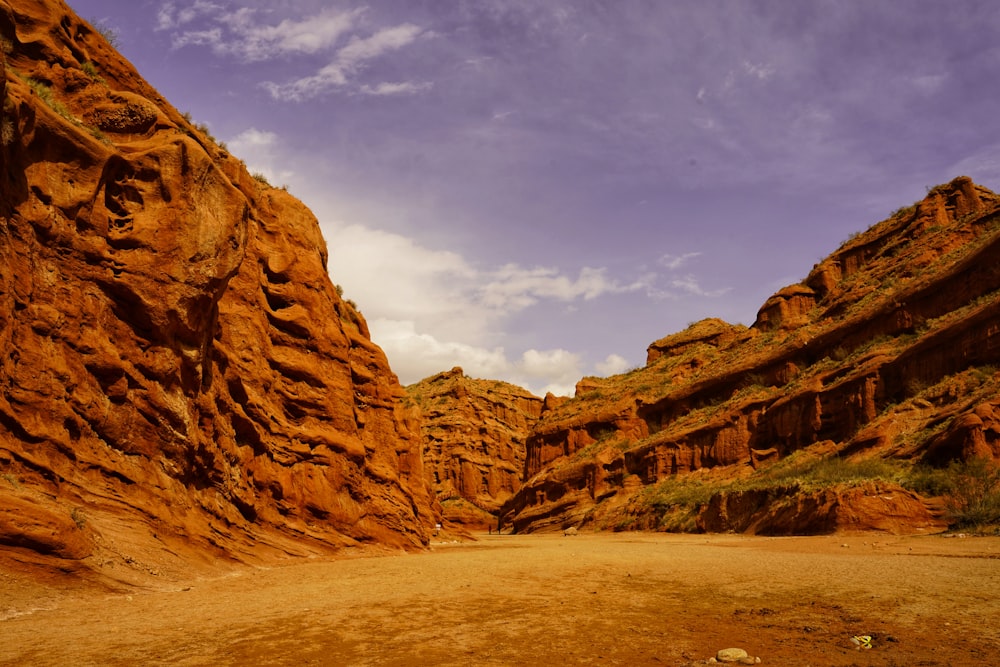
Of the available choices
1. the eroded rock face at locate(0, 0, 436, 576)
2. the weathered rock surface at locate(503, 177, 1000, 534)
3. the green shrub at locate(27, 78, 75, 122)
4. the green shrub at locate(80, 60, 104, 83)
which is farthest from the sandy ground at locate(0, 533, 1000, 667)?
the green shrub at locate(80, 60, 104, 83)

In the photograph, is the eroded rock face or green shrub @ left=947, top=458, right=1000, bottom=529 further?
green shrub @ left=947, top=458, right=1000, bottom=529

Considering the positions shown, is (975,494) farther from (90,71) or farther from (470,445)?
(470,445)

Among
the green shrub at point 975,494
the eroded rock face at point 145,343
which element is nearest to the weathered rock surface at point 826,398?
the green shrub at point 975,494

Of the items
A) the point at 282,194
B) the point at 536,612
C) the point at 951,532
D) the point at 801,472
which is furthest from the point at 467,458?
the point at 536,612

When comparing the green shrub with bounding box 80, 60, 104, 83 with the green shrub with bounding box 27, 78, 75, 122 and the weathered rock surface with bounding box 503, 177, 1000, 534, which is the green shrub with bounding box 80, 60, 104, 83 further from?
the weathered rock surface with bounding box 503, 177, 1000, 534

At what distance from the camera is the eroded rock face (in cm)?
1016

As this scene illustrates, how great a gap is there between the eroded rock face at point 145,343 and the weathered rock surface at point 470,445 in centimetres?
4614

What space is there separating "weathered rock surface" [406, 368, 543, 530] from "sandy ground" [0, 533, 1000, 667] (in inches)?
2129

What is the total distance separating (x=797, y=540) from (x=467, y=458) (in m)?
56.4

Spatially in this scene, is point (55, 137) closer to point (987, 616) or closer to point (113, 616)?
point (113, 616)

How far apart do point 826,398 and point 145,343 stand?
31.2 m

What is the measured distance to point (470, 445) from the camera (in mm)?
73812

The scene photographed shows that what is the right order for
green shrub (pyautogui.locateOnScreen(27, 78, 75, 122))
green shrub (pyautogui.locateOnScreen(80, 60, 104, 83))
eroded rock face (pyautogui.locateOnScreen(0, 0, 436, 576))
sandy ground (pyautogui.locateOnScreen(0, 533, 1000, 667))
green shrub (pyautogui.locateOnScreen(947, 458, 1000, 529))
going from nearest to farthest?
sandy ground (pyautogui.locateOnScreen(0, 533, 1000, 667)) → eroded rock face (pyautogui.locateOnScreen(0, 0, 436, 576)) → green shrub (pyautogui.locateOnScreen(27, 78, 75, 122)) → green shrub (pyautogui.locateOnScreen(80, 60, 104, 83)) → green shrub (pyautogui.locateOnScreen(947, 458, 1000, 529))

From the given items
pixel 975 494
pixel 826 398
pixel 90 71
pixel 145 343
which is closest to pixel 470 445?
pixel 826 398
